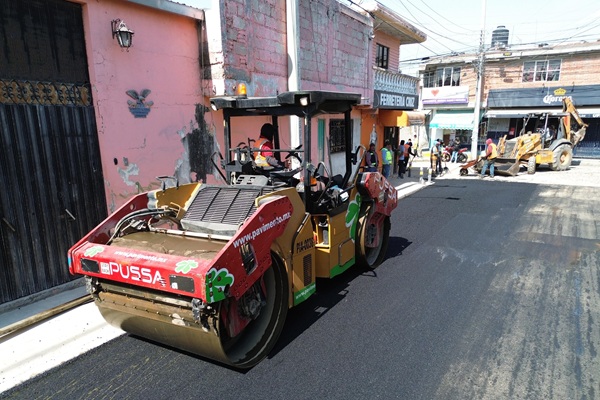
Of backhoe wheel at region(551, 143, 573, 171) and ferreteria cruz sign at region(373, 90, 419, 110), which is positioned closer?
ferreteria cruz sign at region(373, 90, 419, 110)

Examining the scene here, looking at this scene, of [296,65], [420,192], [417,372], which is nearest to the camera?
[417,372]

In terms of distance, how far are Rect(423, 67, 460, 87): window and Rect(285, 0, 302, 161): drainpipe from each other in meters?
23.3

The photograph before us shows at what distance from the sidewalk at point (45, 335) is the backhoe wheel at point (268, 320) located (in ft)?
4.63

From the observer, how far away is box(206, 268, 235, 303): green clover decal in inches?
111

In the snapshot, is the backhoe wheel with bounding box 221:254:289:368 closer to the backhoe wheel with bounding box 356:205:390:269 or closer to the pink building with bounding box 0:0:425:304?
the pink building with bounding box 0:0:425:304

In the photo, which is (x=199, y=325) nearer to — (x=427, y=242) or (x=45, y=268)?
(x=45, y=268)

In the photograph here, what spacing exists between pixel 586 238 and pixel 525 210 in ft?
8.35

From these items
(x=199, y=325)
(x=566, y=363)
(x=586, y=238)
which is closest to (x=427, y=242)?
(x=586, y=238)

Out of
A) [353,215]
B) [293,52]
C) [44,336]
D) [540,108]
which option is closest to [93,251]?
[44,336]

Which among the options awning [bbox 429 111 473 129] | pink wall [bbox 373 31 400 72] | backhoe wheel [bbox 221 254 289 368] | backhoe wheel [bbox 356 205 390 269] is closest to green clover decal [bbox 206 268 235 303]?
backhoe wheel [bbox 221 254 289 368]

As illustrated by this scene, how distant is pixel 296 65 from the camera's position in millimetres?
9359

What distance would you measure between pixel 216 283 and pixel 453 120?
29405mm

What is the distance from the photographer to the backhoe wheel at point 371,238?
211 inches

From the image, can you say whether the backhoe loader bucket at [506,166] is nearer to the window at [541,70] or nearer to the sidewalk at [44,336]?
the window at [541,70]
